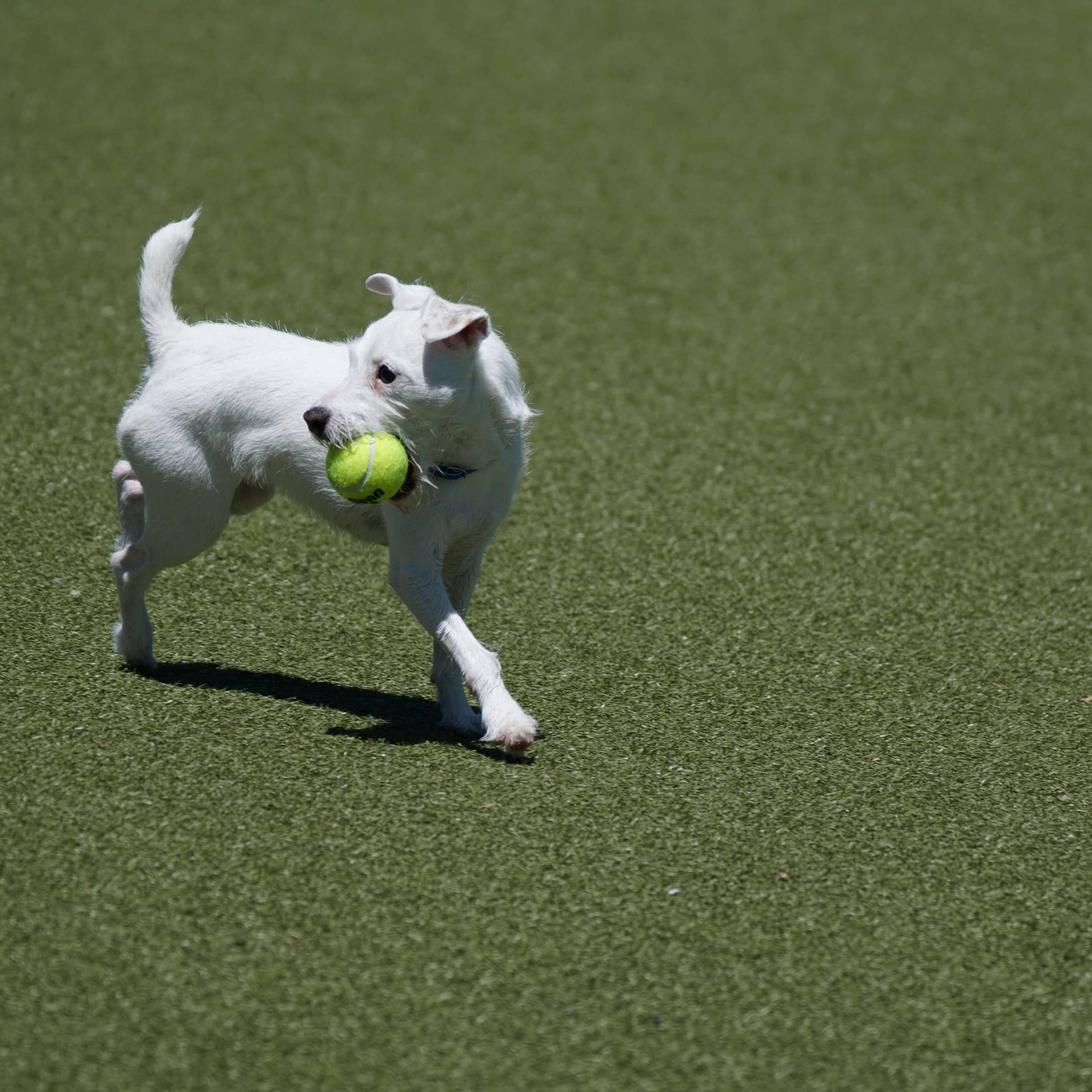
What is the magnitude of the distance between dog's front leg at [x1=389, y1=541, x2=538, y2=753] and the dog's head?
1.19 feet

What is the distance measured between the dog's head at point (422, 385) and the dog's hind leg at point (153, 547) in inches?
29.5

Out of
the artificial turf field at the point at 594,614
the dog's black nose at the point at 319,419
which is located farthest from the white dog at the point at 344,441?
the artificial turf field at the point at 594,614

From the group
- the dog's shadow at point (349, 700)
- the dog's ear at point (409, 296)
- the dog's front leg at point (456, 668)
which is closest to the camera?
the dog's ear at point (409, 296)

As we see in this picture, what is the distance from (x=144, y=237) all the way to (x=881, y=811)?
270 inches

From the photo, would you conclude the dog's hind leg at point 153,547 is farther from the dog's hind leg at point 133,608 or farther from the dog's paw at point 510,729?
the dog's paw at point 510,729

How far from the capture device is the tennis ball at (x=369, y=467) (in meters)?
4.07

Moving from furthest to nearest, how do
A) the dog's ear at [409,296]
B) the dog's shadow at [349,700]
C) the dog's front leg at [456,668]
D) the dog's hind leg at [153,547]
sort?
the dog's hind leg at [153,547] → the dog's front leg at [456,668] → the dog's shadow at [349,700] → the dog's ear at [409,296]

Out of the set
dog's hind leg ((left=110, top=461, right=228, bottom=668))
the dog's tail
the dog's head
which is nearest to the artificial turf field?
dog's hind leg ((left=110, top=461, right=228, bottom=668))

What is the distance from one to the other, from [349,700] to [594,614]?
1268mm

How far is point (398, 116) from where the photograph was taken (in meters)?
11.5

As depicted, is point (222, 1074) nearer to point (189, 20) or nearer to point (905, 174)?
point (905, 174)

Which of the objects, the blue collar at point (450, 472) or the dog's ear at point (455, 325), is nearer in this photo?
the dog's ear at point (455, 325)

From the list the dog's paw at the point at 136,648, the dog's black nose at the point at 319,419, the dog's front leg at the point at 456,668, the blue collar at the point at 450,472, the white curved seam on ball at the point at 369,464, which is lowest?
the dog's paw at the point at 136,648

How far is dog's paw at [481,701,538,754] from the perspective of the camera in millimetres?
4207
